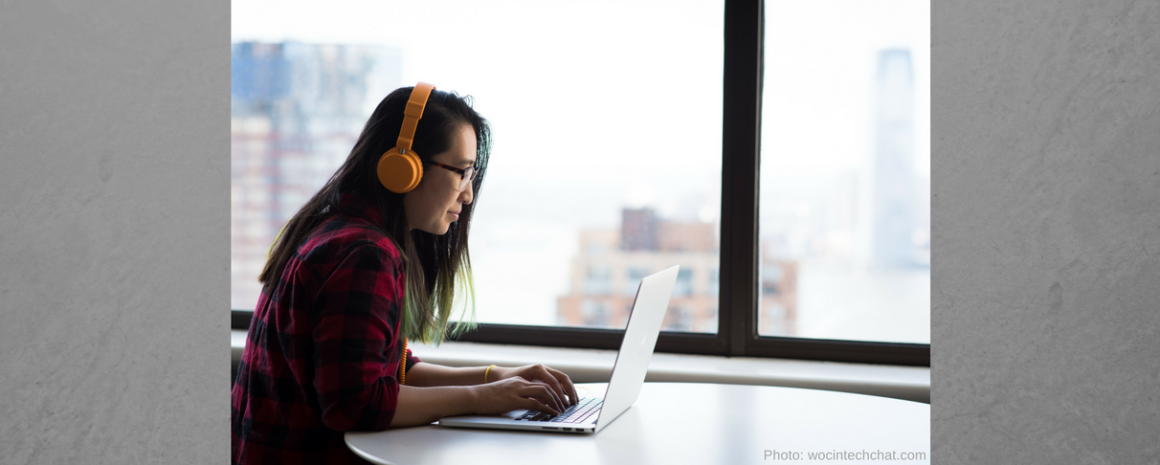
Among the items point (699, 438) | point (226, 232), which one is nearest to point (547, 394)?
point (699, 438)

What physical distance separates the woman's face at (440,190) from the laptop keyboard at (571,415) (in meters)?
0.40

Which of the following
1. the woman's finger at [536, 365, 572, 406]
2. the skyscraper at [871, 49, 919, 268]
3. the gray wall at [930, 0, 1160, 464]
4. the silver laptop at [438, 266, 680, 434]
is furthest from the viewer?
the skyscraper at [871, 49, 919, 268]

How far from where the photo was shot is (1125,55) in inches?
18.9

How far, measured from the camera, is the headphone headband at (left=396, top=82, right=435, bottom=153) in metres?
1.29

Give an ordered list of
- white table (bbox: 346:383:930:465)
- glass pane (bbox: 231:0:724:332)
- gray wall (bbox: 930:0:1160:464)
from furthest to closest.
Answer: glass pane (bbox: 231:0:724:332)
white table (bbox: 346:383:930:465)
gray wall (bbox: 930:0:1160:464)

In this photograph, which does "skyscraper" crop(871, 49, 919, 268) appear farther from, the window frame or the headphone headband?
the headphone headband

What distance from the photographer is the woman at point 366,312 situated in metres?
1.06

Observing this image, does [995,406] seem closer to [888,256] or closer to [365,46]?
[888,256]

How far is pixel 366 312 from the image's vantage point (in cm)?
106

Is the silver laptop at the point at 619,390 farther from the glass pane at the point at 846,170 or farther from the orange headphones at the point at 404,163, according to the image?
the glass pane at the point at 846,170

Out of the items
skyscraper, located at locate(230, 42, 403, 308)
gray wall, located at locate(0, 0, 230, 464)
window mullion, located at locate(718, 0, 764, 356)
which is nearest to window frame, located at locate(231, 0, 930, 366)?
window mullion, located at locate(718, 0, 764, 356)

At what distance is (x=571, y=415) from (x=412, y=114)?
571 millimetres

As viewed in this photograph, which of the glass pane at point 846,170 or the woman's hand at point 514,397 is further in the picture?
the glass pane at point 846,170

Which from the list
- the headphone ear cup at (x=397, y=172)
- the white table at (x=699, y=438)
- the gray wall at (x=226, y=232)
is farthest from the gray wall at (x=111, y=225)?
the headphone ear cup at (x=397, y=172)
